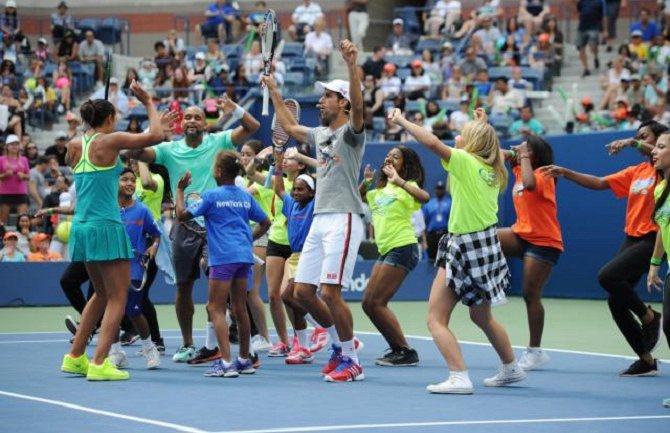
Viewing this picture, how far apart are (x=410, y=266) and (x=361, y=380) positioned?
2055 millimetres

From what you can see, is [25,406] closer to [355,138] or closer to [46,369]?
[46,369]

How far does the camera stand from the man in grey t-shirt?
10.4 metres

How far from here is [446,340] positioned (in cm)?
959

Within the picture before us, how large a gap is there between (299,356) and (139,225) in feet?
6.48

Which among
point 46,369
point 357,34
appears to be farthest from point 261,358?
point 357,34

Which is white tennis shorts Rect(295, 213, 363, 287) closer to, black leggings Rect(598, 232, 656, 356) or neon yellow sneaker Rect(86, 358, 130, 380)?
neon yellow sneaker Rect(86, 358, 130, 380)

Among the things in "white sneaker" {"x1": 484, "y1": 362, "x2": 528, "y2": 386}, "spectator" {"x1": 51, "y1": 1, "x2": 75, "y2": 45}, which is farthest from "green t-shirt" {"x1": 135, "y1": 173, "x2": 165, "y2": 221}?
"spectator" {"x1": 51, "y1": 1, "x2": 75, "y2": 45}

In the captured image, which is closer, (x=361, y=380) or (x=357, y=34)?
(x=361, y=380)

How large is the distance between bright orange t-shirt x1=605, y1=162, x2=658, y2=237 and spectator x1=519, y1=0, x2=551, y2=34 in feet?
53.9

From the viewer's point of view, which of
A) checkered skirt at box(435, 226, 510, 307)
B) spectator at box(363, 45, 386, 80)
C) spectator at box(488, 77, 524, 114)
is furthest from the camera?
spectator at box(363, 45, 386, 80)

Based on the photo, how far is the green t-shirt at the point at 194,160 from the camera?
11.6m

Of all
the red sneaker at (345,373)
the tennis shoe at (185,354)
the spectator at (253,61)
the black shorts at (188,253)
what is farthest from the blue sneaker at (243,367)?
the spectator at (253,61)

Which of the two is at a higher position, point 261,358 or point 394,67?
point 394,67

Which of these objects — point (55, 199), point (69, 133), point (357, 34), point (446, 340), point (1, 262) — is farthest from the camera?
point (357, 34)
